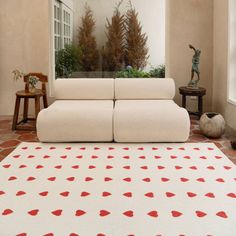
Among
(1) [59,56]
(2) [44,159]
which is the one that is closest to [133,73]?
(1) [59,56]

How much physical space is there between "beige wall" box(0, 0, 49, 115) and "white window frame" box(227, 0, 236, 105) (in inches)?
108

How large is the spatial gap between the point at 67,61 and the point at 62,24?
767 millimetres

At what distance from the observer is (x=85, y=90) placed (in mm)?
4438

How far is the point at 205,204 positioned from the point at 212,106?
3.34 meters

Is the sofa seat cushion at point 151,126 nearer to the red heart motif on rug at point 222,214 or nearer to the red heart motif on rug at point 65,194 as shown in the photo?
the red heart motif on rug at point 65,194

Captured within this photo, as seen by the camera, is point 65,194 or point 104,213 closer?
point 104,213

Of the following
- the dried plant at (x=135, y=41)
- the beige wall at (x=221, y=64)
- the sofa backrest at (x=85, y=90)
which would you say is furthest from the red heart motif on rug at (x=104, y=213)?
the dried plant at (x=135, y=41)

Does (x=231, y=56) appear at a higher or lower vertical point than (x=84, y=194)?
higher

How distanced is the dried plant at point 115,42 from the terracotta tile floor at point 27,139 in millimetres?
3624

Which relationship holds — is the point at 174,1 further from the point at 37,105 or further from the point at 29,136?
the point at 29,136

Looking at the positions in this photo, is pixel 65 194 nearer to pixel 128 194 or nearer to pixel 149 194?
pixel 128 194

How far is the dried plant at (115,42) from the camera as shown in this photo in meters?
7.72

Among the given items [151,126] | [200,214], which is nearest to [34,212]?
[200,214]

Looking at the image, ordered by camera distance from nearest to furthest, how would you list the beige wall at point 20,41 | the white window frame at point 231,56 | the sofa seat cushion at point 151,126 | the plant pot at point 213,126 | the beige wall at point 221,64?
the sofa seat cushion at point 151,126
the plant pot at point 213,126
the white window frame at point 231,56
the beige wall at point 221,64
the beige wall at point 20,41
